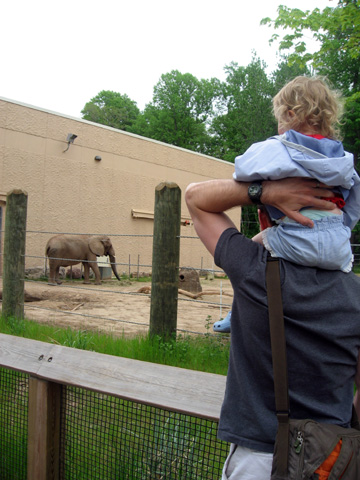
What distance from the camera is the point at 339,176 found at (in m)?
1.38

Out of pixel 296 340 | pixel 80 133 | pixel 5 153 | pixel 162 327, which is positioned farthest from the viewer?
pixel 80 133

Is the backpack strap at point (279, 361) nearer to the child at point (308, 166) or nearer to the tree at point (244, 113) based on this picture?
the child at point (308, 166)

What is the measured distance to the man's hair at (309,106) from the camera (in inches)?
56.7

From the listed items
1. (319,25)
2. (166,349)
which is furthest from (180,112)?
(166,349)

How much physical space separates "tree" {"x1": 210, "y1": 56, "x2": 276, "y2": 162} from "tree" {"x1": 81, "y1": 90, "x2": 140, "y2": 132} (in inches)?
382

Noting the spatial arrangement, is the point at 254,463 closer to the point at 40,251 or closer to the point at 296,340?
the point at 296,340

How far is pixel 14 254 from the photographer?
17.9 feet

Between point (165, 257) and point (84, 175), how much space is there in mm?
14370

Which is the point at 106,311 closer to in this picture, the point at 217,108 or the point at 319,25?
the point at 319,25

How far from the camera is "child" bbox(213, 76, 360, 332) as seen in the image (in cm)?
135

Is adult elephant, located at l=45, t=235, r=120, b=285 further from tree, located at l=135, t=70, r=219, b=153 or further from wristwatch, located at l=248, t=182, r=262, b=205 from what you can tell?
tree, located at l=135, t=70, r=219, b=153

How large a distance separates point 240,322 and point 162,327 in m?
2.63

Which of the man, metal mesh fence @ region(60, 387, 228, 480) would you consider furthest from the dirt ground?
the man

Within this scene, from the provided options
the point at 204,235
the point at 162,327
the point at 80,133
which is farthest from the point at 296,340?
the point at 80,133
